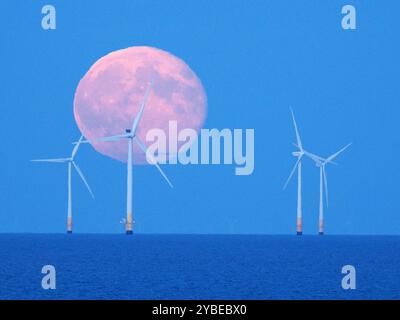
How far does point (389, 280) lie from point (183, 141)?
192 ft

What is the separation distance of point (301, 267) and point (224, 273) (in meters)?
19.1

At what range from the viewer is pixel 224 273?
9875cm
